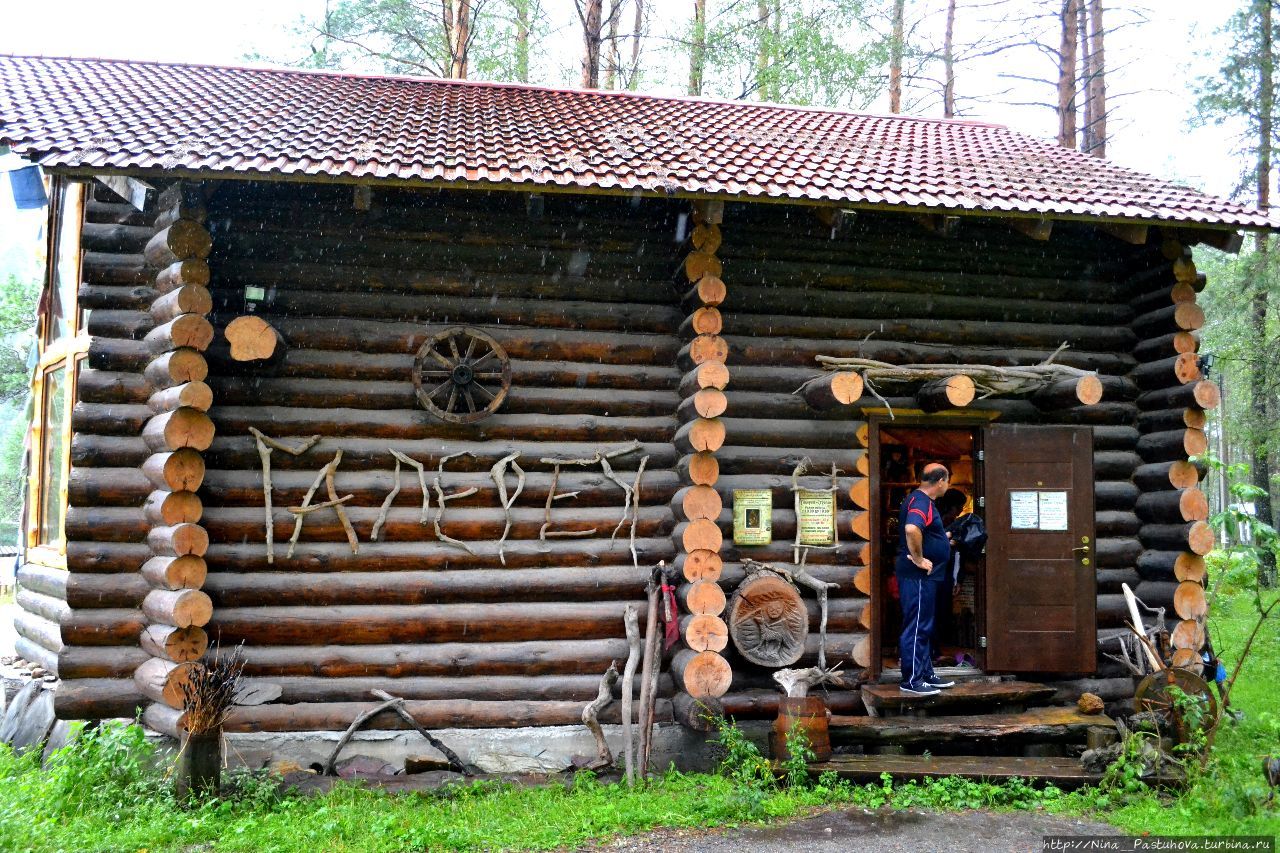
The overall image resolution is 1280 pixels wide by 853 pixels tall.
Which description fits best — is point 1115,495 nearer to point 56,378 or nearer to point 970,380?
point 970,380

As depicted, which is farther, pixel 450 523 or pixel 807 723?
pixel 450 523

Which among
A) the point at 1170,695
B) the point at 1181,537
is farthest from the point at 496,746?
the point at 1181,537

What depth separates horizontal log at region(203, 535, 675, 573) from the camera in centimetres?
763

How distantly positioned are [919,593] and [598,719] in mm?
2944

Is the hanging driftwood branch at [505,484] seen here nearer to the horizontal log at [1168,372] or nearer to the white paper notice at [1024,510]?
the white paper notice at [1024,510]

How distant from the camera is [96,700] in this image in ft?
23.4

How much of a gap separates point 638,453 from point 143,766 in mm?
4590

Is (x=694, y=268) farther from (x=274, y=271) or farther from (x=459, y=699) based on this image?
(x=459, y=699)

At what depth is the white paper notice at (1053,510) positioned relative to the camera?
8484 mm

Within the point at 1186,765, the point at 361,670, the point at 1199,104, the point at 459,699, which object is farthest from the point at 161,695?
the point at 1199,104

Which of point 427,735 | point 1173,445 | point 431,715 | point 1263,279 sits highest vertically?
point 1263,279

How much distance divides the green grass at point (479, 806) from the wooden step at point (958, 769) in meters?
0.09

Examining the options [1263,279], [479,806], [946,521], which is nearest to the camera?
[479,806]

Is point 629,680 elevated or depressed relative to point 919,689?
elevated
